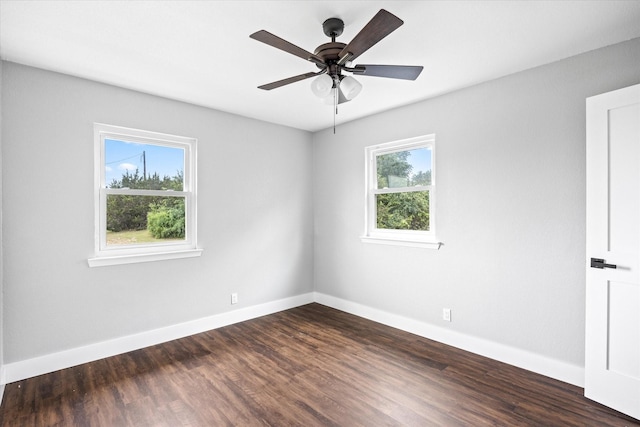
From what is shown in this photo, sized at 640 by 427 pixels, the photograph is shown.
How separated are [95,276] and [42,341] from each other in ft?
2.02

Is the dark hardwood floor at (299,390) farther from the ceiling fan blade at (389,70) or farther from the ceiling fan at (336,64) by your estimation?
the ceiling fan blade at (389,70)

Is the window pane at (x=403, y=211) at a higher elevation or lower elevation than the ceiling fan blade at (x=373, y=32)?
lower

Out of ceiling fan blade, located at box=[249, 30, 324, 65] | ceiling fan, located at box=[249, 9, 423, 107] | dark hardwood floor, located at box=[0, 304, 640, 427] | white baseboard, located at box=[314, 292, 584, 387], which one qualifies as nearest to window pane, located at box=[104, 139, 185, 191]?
dark hardwood floor, located at box=[0, 304, 640, 427]

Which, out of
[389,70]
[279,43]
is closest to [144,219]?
[279,43]

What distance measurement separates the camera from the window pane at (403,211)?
11.8 ft

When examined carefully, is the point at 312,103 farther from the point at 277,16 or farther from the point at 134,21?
the point at 134,21

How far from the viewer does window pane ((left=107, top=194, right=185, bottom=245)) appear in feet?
10.2

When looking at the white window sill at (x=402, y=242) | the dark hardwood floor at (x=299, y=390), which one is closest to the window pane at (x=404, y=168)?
the white window sill at (x=402, y=242)

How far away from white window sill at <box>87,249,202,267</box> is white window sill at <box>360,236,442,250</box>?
6.64 ft

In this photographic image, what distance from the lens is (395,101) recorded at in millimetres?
3488

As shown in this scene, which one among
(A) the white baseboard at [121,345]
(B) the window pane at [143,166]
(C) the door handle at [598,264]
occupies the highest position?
(B) the window pane at [143,166]

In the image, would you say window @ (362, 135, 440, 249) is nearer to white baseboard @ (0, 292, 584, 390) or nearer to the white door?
white baseboard @ (0, 292, 584, 390)

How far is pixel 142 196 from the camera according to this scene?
327 cm

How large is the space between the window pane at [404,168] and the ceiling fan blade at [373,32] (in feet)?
6.45
